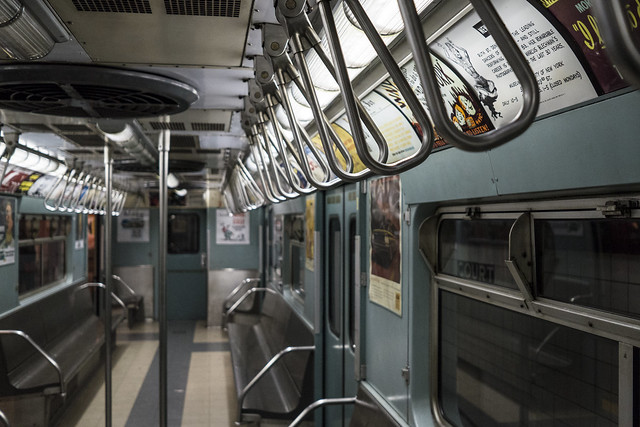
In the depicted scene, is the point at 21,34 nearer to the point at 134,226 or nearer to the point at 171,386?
the point at 171,386

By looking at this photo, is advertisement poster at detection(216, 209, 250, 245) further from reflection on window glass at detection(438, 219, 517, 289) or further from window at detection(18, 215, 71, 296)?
reflection on window glass at detection(438, 219, 517, 289)

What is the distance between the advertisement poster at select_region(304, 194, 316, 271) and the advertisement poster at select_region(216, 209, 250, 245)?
6134mm

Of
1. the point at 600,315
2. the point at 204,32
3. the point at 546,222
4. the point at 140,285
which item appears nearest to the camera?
the point at 600,315

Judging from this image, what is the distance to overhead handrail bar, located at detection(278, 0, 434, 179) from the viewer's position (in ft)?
3.42

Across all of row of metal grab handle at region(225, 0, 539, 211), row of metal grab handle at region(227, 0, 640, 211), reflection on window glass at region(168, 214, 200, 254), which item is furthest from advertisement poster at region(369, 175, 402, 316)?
reflection on window glass at region(168, 214, 200, 254)

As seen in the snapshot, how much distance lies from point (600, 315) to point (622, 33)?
4.23ft

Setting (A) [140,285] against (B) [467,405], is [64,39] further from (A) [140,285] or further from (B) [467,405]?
(A) [140,285]

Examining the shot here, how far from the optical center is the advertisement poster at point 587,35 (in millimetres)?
1308

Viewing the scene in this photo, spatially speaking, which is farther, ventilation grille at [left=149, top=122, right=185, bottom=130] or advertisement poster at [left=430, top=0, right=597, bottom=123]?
ventilation grille at [left=149, top=122, right=185, bottom=130]

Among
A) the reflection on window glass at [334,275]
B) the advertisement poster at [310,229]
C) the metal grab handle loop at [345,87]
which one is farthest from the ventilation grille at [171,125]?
the metal grab handle loop at [345,87]

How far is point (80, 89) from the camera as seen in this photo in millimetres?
2648

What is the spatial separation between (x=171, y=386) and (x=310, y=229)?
3.63 meters

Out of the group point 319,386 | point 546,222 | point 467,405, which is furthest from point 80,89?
point 319,386

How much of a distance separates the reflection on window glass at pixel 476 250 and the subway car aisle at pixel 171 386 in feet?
14.8
